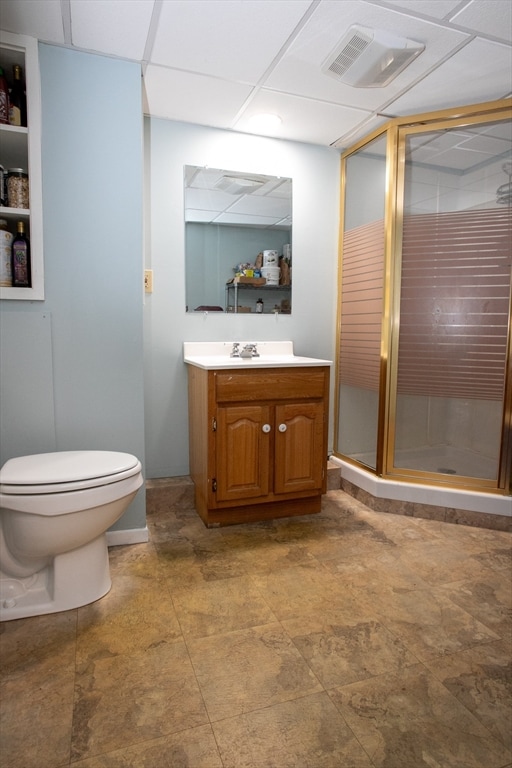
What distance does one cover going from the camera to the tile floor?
1092 millimetres

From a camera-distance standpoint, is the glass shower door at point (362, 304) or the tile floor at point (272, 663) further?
the glass shower door at point (362, 304)

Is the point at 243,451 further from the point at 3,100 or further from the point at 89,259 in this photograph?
the point at 3,100

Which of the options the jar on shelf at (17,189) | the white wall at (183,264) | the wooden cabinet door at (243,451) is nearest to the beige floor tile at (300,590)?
the wooden cabinet door at (243,451)

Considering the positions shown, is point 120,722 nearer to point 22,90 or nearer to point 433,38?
point 22,90

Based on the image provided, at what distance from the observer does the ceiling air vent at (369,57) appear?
177 cm

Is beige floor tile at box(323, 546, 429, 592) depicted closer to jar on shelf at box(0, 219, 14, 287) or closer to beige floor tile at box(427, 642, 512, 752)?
beige floor tile at box(427, 642, 512, 752)

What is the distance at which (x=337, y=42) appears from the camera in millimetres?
1802

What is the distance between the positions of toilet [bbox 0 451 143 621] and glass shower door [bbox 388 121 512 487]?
1.63m

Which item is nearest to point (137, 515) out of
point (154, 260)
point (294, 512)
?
point (294, 512)

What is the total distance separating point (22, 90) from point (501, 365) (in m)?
2.56

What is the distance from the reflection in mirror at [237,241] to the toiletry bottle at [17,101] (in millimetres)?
869

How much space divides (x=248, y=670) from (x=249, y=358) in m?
1.61

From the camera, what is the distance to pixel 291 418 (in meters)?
2.32

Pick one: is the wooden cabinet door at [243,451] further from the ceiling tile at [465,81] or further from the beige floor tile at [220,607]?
the ceiling tile at [465,81]
